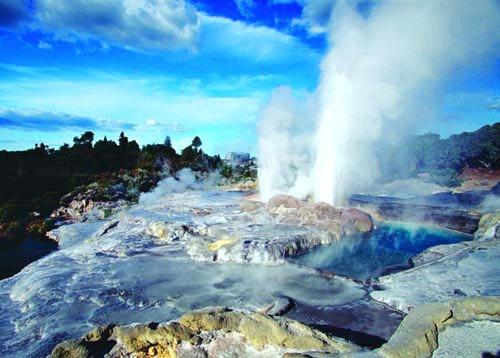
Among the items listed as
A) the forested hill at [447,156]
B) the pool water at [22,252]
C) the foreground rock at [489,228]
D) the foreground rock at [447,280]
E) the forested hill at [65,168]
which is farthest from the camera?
the forested hill at [447,156]

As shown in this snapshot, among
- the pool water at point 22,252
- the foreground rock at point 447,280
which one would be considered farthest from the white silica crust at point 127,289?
the pool water at point 22,252

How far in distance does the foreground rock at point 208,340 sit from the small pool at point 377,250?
17.4ft

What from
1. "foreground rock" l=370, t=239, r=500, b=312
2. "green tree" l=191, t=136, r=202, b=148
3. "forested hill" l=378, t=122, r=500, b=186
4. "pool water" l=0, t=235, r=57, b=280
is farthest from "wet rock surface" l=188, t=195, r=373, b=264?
"green tree" l=191, t=136, r=202, b=148

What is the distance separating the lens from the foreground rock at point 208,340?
19.4 ft

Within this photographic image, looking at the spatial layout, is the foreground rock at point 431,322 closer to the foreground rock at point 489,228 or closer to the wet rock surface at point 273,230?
the wet rock surface at point 273,230

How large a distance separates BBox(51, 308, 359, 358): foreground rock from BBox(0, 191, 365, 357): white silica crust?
1.47 meters

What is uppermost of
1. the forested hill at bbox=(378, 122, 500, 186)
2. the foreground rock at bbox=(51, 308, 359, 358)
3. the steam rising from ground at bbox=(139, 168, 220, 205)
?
the forested hill at bbox=(378, 122, 500, 186)

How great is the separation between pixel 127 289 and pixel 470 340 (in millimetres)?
7322

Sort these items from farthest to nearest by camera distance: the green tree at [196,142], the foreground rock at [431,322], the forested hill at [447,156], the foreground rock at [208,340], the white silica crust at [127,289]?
the green tree at [196,142] → the forested hill at [447,156] → the white silica crust at [127,289] → the foreground rock at [208,340] → the foreground rock at [431,322]

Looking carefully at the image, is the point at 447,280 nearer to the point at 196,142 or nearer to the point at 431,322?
the point at 431,322

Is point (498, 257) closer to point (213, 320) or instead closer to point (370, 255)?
point (370, 255)

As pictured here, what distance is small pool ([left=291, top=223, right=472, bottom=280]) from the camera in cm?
→ 1179

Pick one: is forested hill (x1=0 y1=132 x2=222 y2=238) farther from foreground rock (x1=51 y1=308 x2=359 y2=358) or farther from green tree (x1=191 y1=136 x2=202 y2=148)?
foreground rock (x1=51 y1=308 x2=359 y2=358)

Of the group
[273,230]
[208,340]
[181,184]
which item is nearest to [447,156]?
[181,184]
